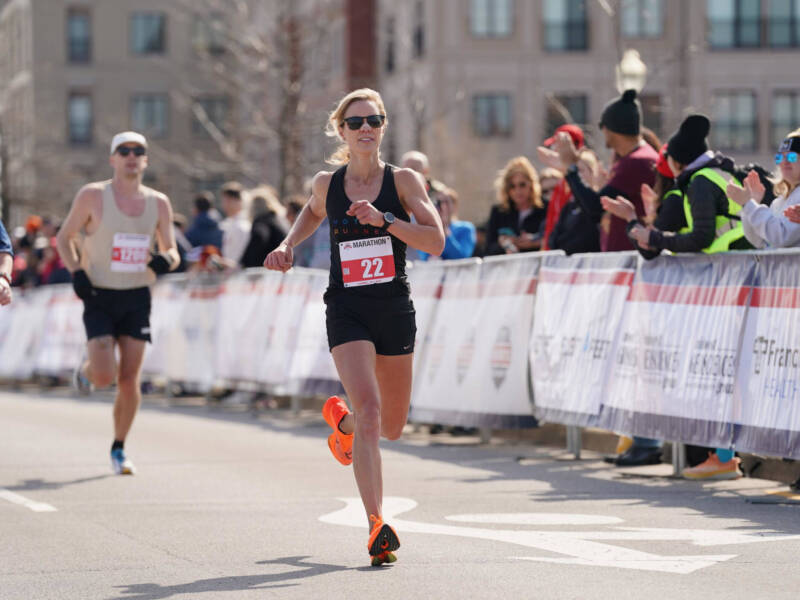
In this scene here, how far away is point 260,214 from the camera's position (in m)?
19.3

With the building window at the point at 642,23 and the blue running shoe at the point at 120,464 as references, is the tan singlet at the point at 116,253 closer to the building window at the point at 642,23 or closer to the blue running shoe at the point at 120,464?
the blue running shoe at the point at 120,464

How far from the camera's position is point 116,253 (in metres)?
12.3

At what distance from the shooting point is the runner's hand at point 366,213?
308 inches

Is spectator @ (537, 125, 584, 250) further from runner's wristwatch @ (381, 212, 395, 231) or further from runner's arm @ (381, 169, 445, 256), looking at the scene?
runner's wristwatch @ (381, 212, 395, 231)

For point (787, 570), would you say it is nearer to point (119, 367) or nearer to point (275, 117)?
point (119, 367)

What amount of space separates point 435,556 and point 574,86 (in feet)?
152

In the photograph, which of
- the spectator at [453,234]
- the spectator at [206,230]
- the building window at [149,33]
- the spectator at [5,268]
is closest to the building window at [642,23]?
the building window at [149,33]

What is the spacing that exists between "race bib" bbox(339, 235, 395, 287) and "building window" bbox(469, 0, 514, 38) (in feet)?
148

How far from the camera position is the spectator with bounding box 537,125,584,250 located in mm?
13156

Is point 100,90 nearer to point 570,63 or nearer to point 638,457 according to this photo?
point 570,63

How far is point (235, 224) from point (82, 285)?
834cm

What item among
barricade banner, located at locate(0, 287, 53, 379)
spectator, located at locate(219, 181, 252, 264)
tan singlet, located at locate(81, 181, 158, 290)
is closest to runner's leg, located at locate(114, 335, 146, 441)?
tan singlet, located at locate(81, 181, 158, 290)

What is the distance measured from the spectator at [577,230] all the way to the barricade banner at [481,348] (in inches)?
10.2

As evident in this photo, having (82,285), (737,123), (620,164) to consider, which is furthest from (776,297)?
(737,123)
